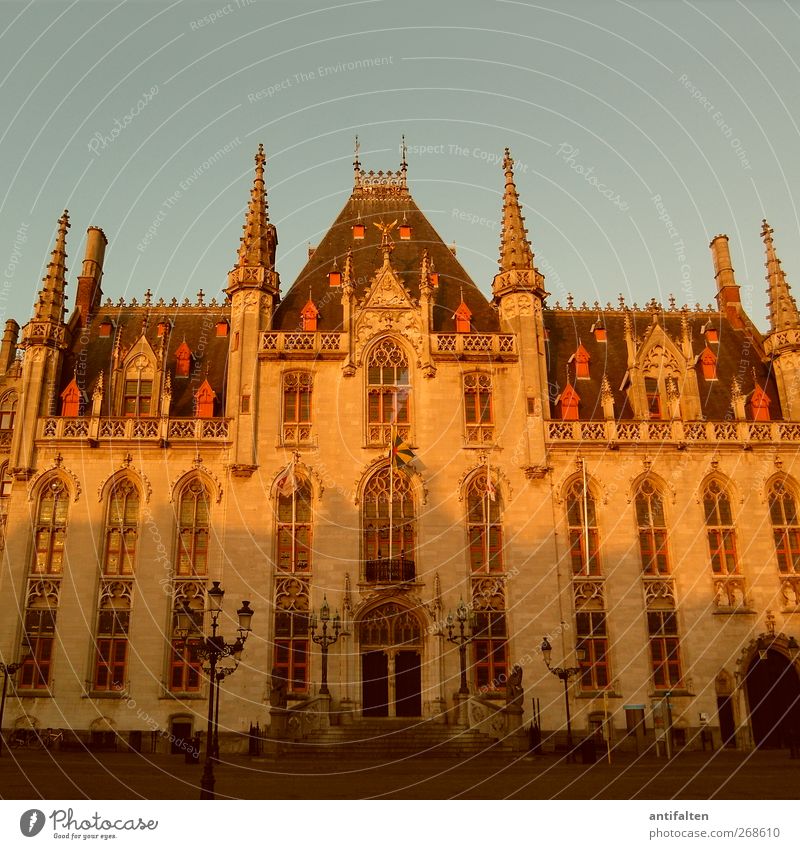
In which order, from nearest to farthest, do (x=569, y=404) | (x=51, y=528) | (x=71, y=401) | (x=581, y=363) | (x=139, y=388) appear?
(x=51, y=528)
(x=71, y=401)
(x=569, y=404)
(x=139, y=388)
(x=581, y=363)

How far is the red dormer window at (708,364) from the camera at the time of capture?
135 feet

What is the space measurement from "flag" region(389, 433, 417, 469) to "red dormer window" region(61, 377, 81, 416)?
574 inches

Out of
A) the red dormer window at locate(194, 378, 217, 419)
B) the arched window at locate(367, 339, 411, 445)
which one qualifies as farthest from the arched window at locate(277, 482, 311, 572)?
the red dormer window at locate(194, 378, 217, 419)

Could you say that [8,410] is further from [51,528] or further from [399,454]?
[399,454]

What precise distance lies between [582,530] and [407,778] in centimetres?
1740

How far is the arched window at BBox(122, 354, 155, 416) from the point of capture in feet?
126

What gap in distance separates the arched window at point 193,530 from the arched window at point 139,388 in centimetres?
471

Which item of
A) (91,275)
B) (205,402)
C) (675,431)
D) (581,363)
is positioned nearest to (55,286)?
(91,275)

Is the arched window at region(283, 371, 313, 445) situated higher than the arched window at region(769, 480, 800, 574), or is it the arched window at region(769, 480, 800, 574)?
the arched window at region(283, 371, 313, 445)

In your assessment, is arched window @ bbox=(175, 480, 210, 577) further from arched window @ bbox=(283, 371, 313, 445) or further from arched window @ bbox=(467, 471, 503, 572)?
arched window @ bbox=(467, 471, 503, 572)

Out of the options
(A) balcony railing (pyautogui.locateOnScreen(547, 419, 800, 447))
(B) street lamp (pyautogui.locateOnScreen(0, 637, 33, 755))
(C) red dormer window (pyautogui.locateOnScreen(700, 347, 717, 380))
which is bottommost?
(B) street lamp (pyautogui.locateOnScreen(0, 637, 33, 755))

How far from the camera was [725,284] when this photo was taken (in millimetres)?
47312

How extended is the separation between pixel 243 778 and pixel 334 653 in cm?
1246
